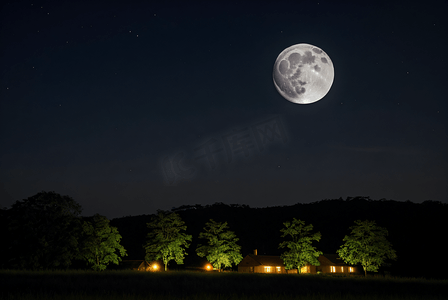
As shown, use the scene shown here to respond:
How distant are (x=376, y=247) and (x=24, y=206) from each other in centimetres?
5588

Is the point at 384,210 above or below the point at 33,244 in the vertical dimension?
above

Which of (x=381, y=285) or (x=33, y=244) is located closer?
(x=381, y=285)

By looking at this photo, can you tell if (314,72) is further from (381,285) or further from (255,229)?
(255,229)

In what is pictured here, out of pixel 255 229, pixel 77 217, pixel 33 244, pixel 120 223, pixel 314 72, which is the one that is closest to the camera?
pixel 314 72

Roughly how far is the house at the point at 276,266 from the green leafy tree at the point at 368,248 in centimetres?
2196

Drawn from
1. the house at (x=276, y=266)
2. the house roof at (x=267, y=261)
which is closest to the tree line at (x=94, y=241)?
the house at (x=276, y=266)

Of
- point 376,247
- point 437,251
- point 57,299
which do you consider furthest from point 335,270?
point 57,299

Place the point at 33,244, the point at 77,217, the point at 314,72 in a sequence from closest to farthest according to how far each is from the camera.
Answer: the point at 314,72 → the point at 33,244 → the point at 77,217

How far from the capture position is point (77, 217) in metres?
60.1

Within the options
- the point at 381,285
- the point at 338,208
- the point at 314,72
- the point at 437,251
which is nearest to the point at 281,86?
the point at 314,72

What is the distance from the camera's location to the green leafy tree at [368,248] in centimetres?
6800

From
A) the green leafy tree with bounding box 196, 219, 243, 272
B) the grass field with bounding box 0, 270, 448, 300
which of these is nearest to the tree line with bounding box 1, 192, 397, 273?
the green leafy tree with bounding box 196, 219, 243, 272

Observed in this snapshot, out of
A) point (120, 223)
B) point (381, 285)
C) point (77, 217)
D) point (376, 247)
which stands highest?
point (120, 223)

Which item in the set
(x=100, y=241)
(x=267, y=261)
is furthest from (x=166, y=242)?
(x=267, y=261)
